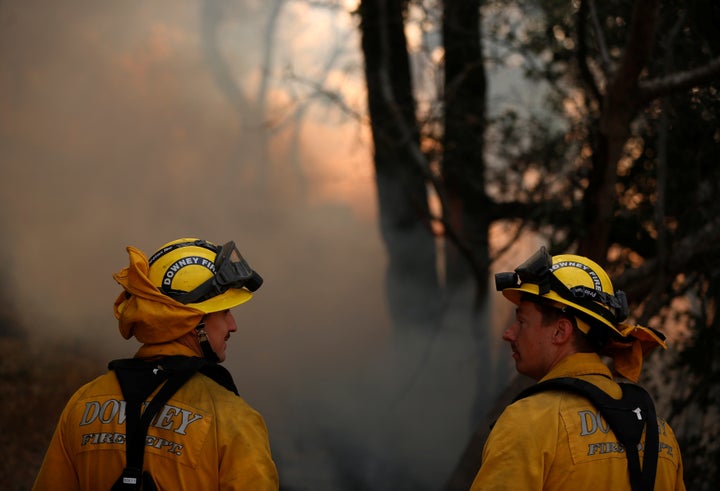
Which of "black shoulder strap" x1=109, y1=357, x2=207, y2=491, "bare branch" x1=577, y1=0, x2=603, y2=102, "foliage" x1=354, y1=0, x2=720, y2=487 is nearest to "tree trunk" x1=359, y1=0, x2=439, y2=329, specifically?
"foliage" x1=354, y1=0, x2=720, y2=487

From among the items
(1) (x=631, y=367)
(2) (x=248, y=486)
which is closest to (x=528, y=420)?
(1) (x=631, y=367)

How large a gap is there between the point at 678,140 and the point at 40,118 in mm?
5357

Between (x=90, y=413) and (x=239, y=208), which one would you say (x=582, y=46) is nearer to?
(x=239, y=208)

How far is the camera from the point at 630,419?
244 cm

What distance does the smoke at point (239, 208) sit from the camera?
736 cm

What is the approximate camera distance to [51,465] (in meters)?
2.46

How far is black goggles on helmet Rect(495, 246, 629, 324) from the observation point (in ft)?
8.70

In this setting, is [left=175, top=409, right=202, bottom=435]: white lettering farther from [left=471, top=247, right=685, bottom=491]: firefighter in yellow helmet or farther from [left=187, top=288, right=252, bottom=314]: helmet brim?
[left=471, top=247, right=685, bottom=491]: firefighter in yellow helmet

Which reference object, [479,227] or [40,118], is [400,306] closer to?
[479,227]

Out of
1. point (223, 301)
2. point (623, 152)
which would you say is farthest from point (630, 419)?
point (623, 152)

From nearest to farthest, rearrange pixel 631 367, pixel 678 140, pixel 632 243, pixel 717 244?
pixel 631 367 → pixel 717 244 → pixel 678 140 → pixel 632 243

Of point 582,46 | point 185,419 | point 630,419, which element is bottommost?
point 630,419

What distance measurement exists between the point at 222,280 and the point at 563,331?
1.09 m

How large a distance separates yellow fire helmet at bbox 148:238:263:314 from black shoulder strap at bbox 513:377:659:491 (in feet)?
3.15
